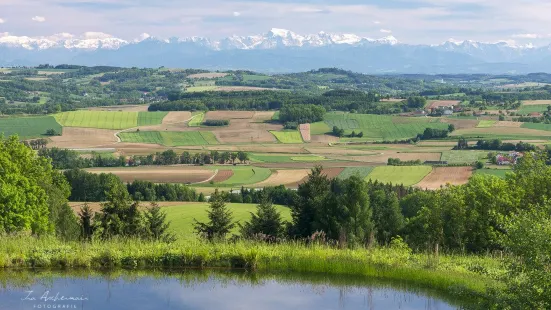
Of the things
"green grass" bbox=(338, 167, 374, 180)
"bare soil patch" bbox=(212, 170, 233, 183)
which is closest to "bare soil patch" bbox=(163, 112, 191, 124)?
"bare soil patch" bbox=(212, 170, 233, 183)

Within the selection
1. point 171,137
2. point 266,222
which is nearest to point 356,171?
point 171,137

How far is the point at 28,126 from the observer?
13662 centimetres

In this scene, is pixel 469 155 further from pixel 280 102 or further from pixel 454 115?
pixel 280 102

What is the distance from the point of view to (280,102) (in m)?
186

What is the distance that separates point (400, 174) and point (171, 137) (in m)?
57.2

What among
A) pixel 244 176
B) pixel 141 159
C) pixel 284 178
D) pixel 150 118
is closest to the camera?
pixel 284 178

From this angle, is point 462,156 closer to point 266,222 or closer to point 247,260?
point 266,222

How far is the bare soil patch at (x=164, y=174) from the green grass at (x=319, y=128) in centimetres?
4835

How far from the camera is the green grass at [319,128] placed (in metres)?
141

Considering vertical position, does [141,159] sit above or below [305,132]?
below

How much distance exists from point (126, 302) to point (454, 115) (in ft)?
493

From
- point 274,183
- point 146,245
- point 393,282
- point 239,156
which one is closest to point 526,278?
point 393,282


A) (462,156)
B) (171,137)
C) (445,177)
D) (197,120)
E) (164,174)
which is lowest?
(164,174)

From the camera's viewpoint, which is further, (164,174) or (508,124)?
(508,124)
